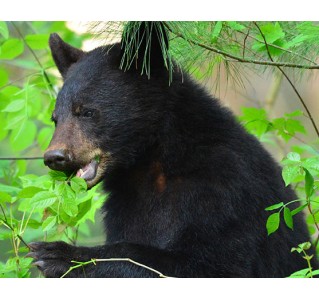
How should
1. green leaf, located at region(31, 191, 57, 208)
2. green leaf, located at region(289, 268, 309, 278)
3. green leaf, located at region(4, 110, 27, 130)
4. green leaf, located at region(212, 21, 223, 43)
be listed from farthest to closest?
1. green leaf, located at region(4, 110, 27, 130)
2. green leaf, located at region(212, 21, 223, 43)
3. green leaf, located at region(31, 191, 57, 208)
4. green leaf, located at region(289, 268, 309, 278)

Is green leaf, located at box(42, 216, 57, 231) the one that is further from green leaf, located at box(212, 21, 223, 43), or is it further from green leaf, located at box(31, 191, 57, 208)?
green leaf, located at box(212, 21, 223, 43)

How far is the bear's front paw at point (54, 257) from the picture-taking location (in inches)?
167

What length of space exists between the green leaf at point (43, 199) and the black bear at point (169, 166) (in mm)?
343

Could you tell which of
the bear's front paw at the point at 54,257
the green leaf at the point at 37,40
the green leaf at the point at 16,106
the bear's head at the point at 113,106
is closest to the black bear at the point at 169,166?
the bear's head at the point at 113,106

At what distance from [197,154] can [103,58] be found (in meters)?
0.84

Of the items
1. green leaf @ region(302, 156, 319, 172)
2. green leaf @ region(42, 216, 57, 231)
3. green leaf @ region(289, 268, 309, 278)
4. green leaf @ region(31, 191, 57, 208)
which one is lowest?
green leaf @ region(42, 216, 57, 231)

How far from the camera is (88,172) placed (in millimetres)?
4602

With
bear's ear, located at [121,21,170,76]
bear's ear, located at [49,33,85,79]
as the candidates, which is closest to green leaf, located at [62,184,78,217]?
bear's ear, located at [121,21,170,76]

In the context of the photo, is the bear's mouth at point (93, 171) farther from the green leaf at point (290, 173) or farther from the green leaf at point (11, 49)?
the green leaf at point (11, 49)

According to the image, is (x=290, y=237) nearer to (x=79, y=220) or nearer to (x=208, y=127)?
(x=208, y=127)

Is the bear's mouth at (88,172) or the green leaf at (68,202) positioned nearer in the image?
the green leaf at (68,202)

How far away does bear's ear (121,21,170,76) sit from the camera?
15.0ft

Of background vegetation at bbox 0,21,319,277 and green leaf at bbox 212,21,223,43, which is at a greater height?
green leaf at bbox 212,21,223,43
